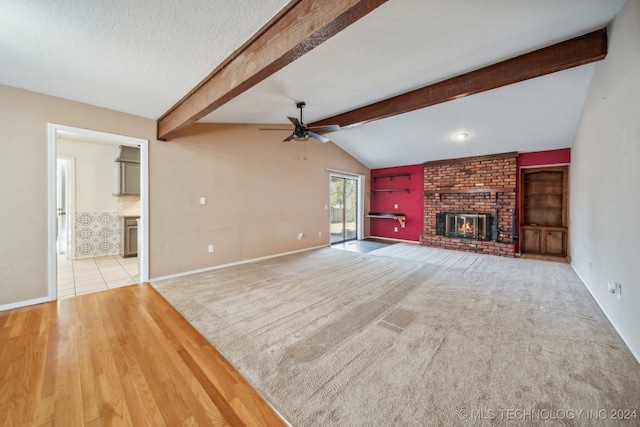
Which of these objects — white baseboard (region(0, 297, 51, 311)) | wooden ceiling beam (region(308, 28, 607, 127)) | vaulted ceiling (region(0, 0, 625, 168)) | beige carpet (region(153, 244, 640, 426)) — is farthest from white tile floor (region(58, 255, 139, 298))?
wooden ceiling beam (region(308, 28, 607, 127))

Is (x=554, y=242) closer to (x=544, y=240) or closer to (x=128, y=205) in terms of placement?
(x=544, y=240)

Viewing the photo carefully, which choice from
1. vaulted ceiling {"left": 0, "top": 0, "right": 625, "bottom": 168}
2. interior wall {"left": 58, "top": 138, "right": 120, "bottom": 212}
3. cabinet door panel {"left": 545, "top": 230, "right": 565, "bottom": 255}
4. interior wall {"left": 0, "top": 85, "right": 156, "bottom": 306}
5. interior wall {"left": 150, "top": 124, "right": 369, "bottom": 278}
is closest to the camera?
vaulted ceiling {"left": 0, "top": 0, "right": 625, "bottom": 168}

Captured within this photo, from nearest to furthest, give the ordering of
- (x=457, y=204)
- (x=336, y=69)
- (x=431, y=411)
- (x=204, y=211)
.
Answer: (x=431, y=411), (x=336, y=69), (x=204, y=211), (x=457, y=204)

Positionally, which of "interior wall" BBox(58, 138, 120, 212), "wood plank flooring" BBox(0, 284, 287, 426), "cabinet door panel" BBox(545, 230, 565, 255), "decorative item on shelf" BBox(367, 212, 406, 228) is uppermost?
"interior wall" BBox(58, 138, 120, 212)

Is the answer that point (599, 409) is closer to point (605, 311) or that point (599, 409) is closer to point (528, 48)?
point (605, 311)

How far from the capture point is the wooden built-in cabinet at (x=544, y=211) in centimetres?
533

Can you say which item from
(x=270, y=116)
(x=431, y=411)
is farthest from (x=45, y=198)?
(x=431, y=411)

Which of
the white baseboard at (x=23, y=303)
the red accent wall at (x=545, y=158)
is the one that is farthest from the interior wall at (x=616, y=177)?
the white baseboard at (x=23, y=303)

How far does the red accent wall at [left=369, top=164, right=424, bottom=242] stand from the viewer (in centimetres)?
730

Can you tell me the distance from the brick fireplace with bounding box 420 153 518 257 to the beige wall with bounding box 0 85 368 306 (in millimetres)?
2810

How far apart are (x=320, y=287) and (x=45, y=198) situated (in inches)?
140

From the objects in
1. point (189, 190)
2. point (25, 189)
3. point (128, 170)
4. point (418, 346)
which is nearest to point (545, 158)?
point (418, 346)

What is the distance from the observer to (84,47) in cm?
195

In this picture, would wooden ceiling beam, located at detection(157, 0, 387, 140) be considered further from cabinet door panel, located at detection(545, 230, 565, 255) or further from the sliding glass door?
cabinet door panel, located at detection(545, 230, 565, 255)
